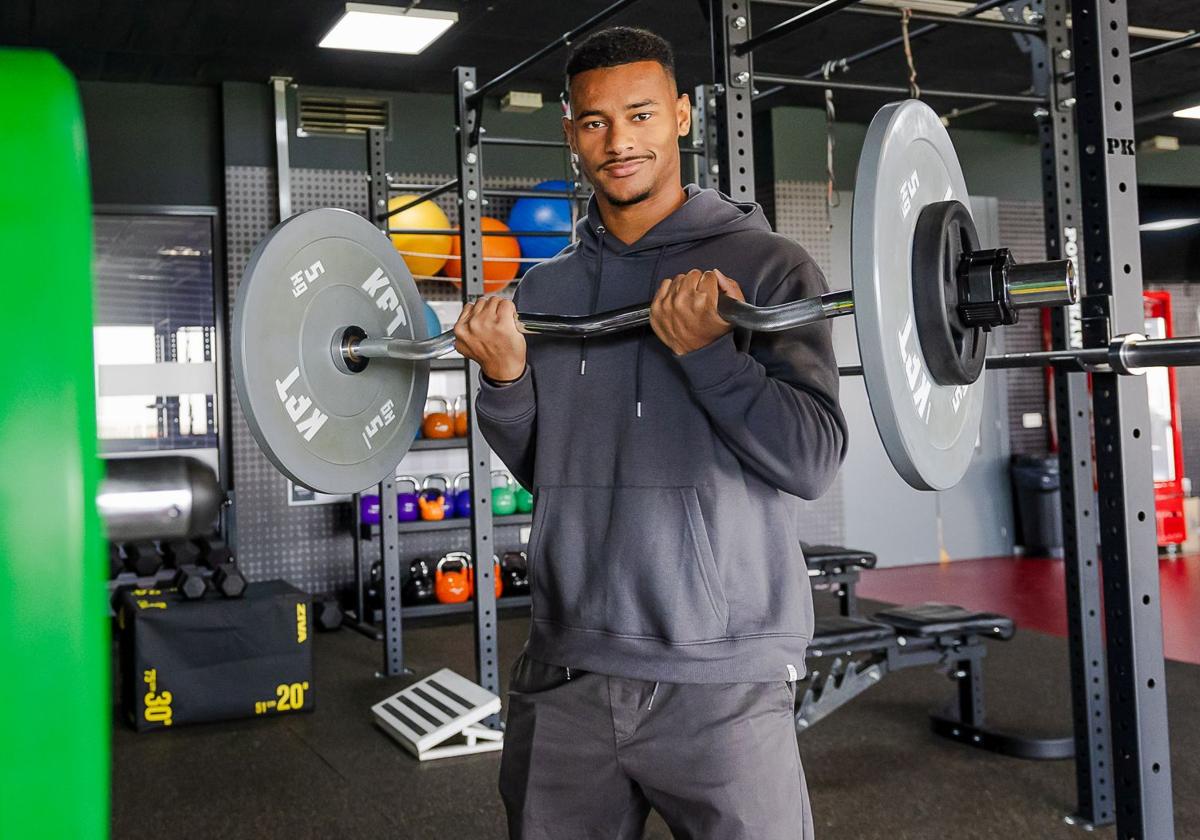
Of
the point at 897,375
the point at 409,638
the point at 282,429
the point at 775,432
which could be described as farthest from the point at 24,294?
the point at 409,638

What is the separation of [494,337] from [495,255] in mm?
4889

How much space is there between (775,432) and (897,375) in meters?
0.23

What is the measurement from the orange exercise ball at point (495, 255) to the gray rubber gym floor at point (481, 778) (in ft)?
8.56


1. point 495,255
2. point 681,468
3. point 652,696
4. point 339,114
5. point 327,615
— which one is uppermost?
point 339,114

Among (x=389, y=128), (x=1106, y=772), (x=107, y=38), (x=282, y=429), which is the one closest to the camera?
(x=282, y=429)

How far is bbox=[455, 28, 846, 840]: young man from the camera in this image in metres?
1.43

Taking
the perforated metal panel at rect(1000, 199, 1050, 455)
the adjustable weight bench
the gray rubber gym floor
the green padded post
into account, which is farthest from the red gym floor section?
the green padded post

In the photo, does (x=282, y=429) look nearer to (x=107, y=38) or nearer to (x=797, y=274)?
(x=797, y=274)

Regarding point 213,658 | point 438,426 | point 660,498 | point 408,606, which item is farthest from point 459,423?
point 660,498

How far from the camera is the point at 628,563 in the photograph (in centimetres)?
151

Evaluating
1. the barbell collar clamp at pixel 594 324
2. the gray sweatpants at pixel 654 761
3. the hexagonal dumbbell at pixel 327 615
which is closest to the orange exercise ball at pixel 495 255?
the hexagonal dumbbell at pixel 327 615

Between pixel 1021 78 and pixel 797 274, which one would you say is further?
pixel 1021 78

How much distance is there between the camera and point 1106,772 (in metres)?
3.12

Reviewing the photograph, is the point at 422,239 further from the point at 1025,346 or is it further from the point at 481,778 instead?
the point at 1025,346
